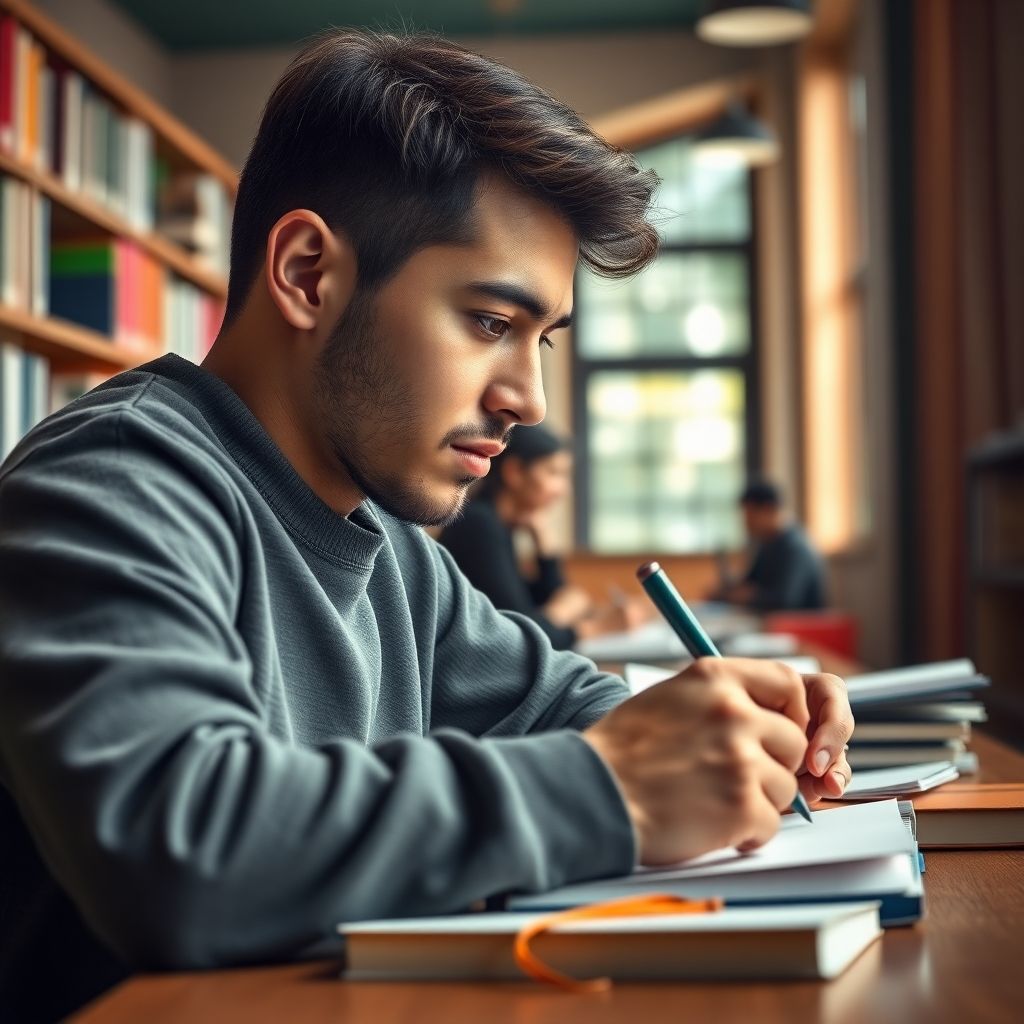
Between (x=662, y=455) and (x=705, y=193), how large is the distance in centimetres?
158

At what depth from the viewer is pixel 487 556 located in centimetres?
321

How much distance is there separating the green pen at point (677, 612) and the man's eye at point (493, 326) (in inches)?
7.6

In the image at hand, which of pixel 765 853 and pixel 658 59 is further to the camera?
pixel 658 59

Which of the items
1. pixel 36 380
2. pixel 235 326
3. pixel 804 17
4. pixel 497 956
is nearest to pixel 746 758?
pixel 497 956

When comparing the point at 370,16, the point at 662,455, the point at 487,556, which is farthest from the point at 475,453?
the point at 662,455

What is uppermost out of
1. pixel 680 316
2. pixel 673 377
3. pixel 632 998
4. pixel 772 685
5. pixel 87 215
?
pixel 680 316

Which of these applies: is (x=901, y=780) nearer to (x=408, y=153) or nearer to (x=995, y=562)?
(x=408, y=153)

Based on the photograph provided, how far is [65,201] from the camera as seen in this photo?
398cm

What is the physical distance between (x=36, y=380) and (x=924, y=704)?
10.1 feet

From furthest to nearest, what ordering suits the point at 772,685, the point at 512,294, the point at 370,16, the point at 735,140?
the point at 370,16, the point at 735,140, the point at 512,294, the point at 772,685

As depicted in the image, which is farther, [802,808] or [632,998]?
[802,808]

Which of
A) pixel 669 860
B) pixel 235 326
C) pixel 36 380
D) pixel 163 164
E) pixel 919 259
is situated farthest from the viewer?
pixel 919 259

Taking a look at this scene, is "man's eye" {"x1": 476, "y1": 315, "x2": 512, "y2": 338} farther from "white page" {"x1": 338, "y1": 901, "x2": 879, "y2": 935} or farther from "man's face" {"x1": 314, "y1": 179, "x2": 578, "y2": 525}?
"white page" {"x1": 338, "y1": 901, "x2": 879, "y2": 935}

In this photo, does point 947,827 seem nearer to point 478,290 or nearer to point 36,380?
point 478,290
